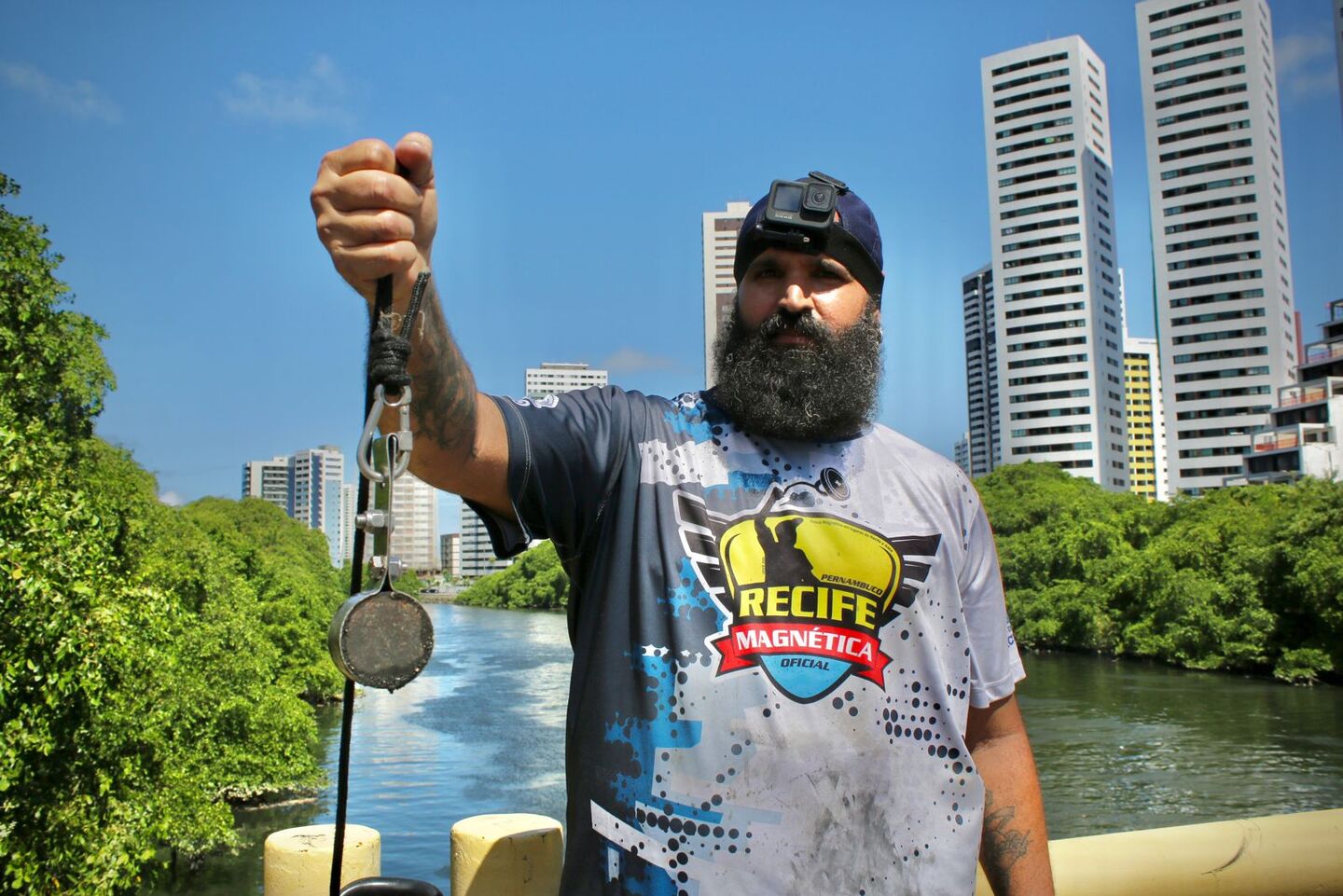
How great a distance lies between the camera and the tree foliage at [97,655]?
358 inches

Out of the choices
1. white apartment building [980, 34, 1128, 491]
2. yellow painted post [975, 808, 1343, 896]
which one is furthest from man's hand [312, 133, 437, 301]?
white apartment building [980, 34, 1128, 491]

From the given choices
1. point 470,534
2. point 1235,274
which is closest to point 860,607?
point 1235,274

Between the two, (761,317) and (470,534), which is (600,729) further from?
(470,534)

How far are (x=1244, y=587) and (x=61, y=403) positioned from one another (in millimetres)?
35370

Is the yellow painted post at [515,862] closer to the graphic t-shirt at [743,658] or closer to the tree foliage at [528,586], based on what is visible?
the graphic t-shirt at [743,658]

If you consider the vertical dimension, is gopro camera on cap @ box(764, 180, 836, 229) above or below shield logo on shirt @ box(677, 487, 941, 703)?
above

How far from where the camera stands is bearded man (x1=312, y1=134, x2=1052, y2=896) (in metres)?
1.72

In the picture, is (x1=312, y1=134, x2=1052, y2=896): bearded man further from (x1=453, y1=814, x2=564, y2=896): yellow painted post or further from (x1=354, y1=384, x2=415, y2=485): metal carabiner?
(x1=453, y1=814, x2=564, y2=896): yellow painted post

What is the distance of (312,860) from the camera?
2639 millimetres

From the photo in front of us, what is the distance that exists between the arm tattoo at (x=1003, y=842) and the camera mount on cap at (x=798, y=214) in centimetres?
129

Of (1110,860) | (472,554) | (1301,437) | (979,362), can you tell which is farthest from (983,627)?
Result: (472,554)

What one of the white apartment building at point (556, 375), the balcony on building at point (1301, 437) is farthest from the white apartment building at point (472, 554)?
the balcony on building at point (1301, 437)

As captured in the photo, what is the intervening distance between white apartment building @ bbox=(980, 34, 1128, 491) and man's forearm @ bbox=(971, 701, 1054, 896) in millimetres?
96685

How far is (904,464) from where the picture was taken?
2.14m
